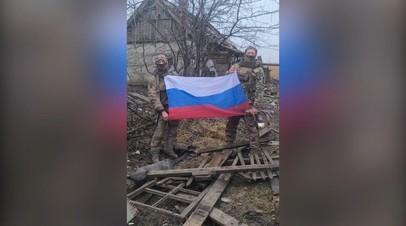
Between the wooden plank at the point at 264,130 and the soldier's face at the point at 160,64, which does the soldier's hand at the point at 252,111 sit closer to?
the wooden plank at the point at 264,130

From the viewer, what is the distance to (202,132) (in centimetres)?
174

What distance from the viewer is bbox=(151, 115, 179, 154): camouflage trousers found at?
69.2 inches

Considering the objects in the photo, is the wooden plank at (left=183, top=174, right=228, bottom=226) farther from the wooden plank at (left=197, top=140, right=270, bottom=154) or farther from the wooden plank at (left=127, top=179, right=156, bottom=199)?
the wooden plank at (left=127, top=179, right=156, bottom=199)

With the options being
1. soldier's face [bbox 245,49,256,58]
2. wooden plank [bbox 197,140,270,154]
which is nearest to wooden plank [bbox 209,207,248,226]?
wooden plank [bbox 197,140,270,154]

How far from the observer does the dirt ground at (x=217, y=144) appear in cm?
167
